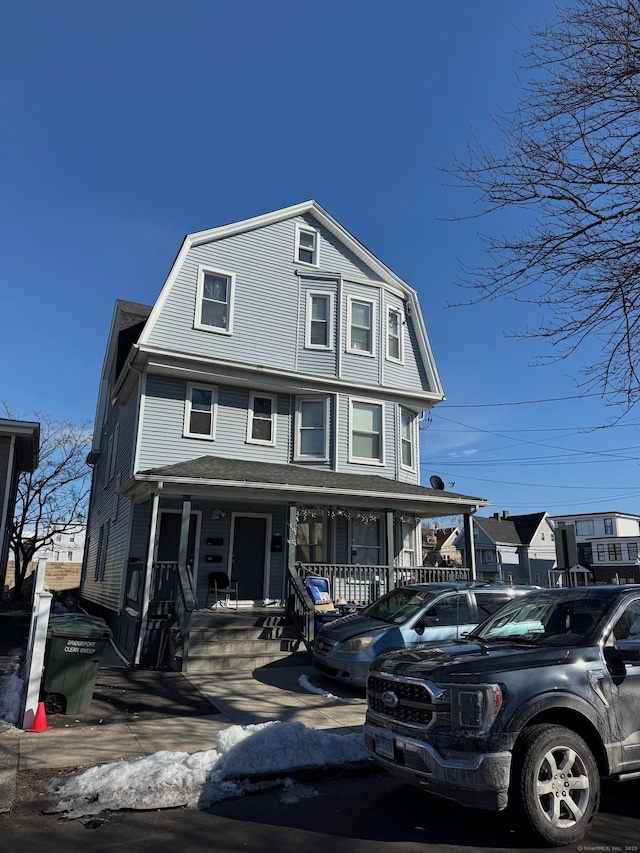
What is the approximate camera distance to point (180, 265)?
1473 cm

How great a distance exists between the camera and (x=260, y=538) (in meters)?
15.0

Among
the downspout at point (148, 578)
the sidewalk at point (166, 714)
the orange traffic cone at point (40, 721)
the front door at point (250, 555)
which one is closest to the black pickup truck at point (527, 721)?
the sidewalk at point (166, 714)

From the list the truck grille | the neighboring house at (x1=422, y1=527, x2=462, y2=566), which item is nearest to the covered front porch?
the truck grille

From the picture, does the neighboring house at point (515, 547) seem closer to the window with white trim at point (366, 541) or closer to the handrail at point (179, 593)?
the window with white trim at point (366, 541)

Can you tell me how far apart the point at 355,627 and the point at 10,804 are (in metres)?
5.81

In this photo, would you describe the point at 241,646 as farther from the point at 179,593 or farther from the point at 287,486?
the point at 287,486

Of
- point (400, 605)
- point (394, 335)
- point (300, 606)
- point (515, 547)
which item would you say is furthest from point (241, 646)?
point (515, 547)

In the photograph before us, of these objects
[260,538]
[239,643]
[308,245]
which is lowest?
[239,643]

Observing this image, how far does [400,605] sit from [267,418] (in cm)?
698

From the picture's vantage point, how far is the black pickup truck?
Answer: 3957mm

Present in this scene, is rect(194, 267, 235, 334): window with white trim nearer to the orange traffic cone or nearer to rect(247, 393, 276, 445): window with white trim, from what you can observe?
rect(247, 393, 276, 445): window with white trim

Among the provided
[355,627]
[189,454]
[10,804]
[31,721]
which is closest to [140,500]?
[189,454]

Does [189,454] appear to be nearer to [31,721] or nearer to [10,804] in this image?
[31,721]

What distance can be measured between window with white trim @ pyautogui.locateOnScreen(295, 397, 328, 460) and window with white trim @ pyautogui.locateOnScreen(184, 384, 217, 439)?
237 cm
